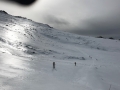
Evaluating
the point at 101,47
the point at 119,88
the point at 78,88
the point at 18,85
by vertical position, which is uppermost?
the point at 101,47

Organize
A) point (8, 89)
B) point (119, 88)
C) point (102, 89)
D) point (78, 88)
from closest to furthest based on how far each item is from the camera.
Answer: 1. point (8, 89)
2. point (78, 88)
3. point (102, 89)
4. point (119, 88)

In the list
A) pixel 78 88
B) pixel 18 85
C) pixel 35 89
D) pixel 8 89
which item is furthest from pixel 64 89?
pixel 8 89

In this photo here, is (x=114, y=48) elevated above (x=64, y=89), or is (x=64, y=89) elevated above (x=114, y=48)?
(x=114, y=48)

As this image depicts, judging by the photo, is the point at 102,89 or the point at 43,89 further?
the point at 102,89

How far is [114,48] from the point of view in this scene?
47.9 m

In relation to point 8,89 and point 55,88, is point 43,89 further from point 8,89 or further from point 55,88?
point 8,89

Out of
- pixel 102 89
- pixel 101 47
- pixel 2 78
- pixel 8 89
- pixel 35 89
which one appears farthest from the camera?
pixel 101 47

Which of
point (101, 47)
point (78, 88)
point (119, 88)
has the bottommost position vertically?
point (119, 88)

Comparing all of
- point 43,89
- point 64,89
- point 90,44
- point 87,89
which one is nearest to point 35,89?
point 43,89

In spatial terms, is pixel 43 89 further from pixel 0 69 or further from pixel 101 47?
pixel 101 47

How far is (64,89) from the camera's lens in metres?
9.55

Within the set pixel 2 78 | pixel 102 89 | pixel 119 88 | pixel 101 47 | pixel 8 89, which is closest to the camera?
pixel 8 89

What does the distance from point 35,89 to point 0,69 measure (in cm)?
409

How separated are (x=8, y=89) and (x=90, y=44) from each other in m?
42.7
